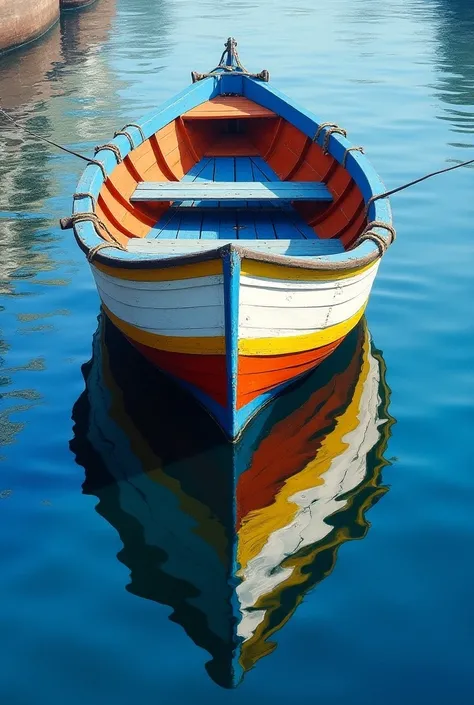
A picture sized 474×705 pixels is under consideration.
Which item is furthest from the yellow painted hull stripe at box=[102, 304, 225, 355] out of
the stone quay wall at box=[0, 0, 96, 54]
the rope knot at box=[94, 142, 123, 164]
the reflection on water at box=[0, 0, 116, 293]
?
the stone quay wall at box=[0, 0, 96, 54]

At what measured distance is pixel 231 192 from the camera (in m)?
7.64

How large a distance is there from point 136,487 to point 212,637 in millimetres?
1432

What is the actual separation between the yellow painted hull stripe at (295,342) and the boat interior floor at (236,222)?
101 centimetres

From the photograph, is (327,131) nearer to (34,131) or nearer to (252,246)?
(252,246)

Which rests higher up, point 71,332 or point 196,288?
point 196,288

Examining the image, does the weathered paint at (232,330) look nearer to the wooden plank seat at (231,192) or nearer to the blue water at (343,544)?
the blue water at (343,544)

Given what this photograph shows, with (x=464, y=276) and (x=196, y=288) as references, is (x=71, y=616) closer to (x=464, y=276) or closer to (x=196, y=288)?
(x=196, y=288)

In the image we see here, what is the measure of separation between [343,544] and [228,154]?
6.32m

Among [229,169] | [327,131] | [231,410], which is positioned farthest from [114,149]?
[231,410]

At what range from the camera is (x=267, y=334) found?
5.26m

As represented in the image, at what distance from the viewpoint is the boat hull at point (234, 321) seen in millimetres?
4977

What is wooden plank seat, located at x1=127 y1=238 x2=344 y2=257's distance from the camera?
6770mm

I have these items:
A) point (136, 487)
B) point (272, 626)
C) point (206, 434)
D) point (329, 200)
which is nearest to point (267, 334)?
point (206, 434)

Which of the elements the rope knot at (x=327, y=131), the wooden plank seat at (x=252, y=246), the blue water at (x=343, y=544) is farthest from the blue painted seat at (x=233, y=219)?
the blue water at (x=343, y=544)
